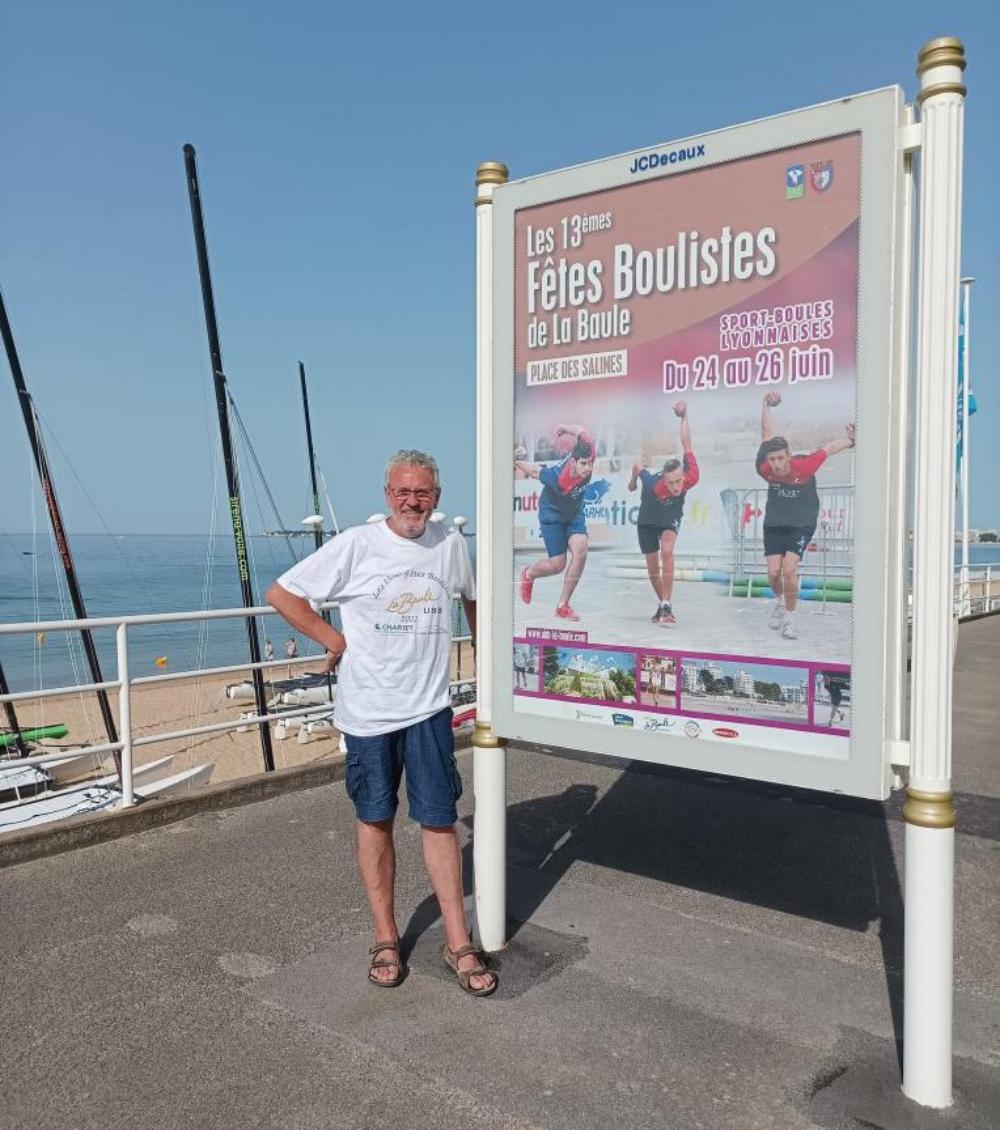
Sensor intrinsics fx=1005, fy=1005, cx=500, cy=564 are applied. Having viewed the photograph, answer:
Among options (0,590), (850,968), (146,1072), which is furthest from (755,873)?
(0,590)

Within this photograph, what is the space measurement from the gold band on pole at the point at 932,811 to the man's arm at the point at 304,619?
195 cm

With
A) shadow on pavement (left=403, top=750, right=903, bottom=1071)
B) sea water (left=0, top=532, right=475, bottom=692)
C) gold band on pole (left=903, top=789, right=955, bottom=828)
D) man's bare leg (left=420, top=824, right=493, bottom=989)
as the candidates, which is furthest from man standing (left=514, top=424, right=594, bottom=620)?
sea water (left=0, top=532, right=475, bottom=692)

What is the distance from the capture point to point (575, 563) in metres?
3.70

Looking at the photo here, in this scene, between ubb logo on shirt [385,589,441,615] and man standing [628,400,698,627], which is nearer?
man standing [628,400,698,627]

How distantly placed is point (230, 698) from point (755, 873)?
92.4 feet

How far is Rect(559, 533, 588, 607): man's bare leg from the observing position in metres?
3.68

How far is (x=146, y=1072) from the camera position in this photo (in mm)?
2914

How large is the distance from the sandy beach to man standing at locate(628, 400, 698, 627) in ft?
28.7

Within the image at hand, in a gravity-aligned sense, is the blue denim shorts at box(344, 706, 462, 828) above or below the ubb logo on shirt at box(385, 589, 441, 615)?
below

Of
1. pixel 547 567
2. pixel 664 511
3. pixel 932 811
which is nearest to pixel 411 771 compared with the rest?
pixel 547 567

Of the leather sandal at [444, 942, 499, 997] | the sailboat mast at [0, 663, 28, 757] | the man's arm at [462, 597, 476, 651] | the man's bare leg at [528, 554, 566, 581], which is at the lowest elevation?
the sailboat mast at [0, 663, 28, 757]

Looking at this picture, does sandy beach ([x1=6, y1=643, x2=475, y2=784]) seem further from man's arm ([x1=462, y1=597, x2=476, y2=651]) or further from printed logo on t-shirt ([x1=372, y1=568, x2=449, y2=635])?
printed logo on t-shirt ([x1=372, y1=568, x2=449, y2=635])

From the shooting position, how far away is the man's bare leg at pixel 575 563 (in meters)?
3.68

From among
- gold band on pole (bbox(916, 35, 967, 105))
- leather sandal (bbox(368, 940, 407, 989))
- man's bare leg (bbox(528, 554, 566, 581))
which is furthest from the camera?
man's bare leg (bbox(528, 554, 566, 581))
